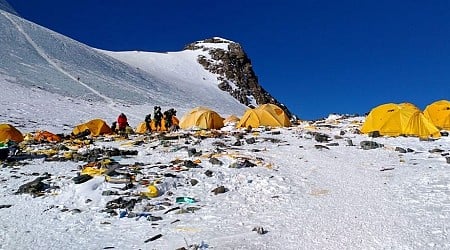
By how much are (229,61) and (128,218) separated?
393 feet

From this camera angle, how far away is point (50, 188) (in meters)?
12.9

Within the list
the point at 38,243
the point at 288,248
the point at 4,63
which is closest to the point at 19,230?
the point at 38,243

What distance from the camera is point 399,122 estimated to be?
74.8 ft

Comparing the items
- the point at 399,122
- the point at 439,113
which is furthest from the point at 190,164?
the point at 439,113

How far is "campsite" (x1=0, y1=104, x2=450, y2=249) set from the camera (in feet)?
29.9

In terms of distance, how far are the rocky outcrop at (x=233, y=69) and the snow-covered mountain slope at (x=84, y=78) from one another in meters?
5.46

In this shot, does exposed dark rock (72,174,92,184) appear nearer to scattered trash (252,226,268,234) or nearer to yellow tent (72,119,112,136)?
scattered trash (252,226,268,234)

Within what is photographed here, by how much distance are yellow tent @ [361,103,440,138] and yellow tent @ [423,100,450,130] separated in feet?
10.2

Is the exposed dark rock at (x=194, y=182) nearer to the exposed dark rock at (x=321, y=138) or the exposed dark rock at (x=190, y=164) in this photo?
the exposed dark rock at (x=190, y=164)

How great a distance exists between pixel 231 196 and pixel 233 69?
375ft

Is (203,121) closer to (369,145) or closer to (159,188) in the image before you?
(369,145)

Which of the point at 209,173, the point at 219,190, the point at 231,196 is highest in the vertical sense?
the point at 209,173

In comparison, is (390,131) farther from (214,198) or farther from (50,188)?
(50,188)

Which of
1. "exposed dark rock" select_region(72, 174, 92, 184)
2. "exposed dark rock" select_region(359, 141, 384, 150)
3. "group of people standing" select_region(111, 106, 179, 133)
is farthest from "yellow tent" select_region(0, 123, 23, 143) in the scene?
"exposed dark rock" select_region(359, 141, 384, 150)
